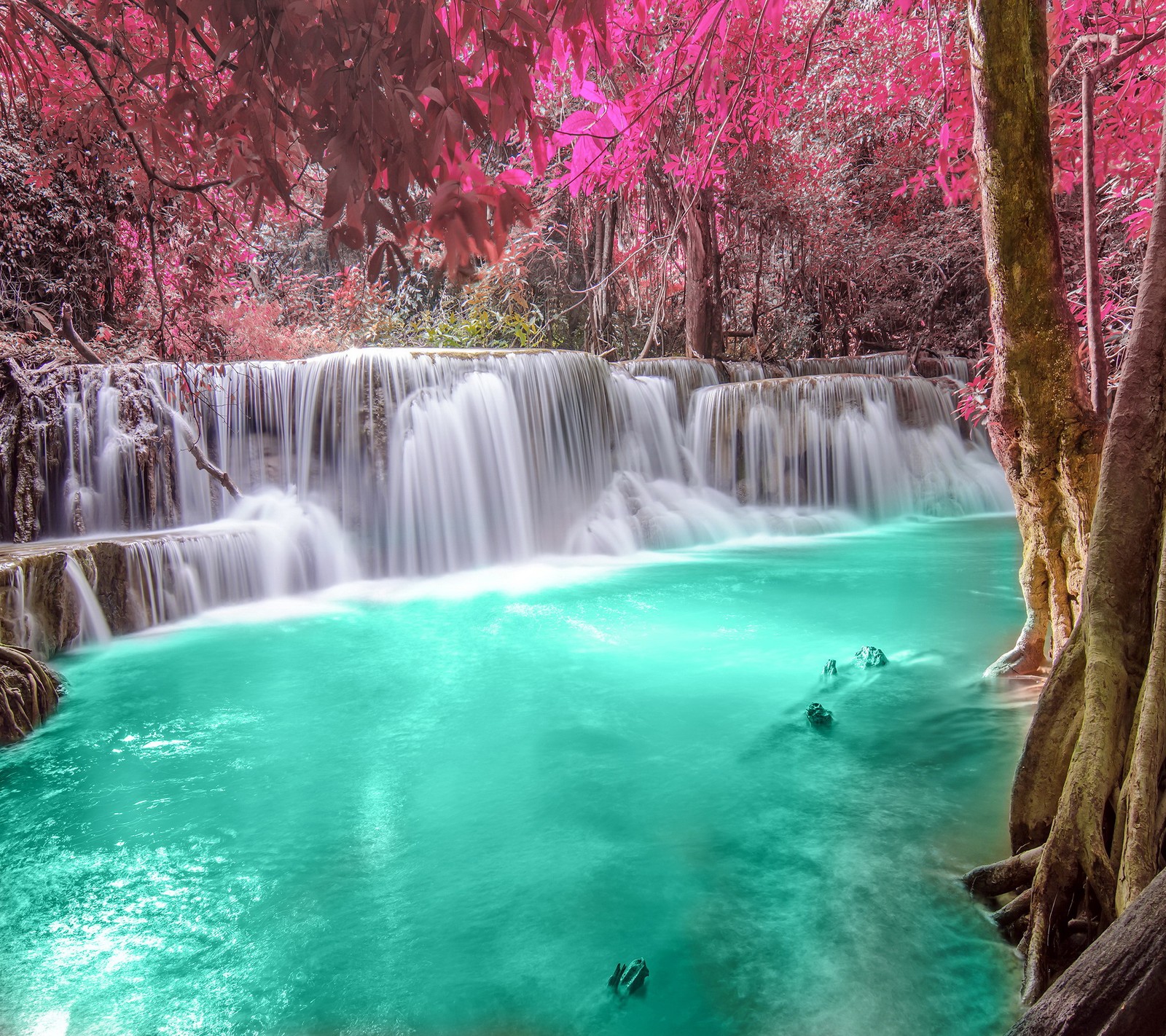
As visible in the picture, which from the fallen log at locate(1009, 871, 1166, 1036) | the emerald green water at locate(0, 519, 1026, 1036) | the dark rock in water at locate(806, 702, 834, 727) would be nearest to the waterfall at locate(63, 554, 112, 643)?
the emerald green water at locate(0, 519, 1026, 1036)

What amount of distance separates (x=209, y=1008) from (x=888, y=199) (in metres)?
17.7

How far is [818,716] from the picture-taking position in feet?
15.3

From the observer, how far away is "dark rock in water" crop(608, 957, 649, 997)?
260 cm

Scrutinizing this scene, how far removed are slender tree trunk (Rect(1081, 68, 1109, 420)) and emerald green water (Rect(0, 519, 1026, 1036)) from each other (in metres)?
1.87

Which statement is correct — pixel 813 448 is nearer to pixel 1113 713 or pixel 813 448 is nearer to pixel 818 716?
pixel 818 716

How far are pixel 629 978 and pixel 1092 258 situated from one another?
12.1 ft

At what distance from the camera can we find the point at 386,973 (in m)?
2.75

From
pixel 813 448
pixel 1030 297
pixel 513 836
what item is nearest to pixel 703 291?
pixel 813 448

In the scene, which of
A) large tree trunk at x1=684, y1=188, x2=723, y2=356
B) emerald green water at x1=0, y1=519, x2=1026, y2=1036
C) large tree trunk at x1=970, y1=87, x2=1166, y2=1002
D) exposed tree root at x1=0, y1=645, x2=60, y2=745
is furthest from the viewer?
large tree trunk at x1=684, y1=188, x2=723, y2=356

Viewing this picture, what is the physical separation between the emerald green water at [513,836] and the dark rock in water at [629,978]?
54 mm

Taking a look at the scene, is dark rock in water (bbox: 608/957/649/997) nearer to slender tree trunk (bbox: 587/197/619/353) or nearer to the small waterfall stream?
the small waterfall stream

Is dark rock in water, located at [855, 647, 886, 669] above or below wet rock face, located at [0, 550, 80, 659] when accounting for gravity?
below

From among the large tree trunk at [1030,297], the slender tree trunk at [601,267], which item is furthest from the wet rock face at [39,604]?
the slender tree trunk at [601,267]

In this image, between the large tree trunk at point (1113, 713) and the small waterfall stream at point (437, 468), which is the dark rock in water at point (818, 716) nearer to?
the large tree trunk at point (1113, 713)
